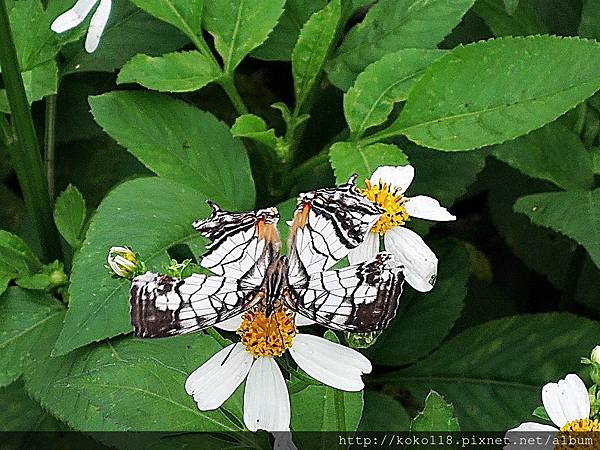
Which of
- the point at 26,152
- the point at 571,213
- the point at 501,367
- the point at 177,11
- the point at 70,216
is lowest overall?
the point at 501,367

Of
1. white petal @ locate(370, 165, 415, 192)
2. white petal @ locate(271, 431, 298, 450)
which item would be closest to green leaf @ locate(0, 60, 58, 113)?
white petal @ locate(370, 165, 415, 192)

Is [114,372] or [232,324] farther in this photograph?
[114,372]

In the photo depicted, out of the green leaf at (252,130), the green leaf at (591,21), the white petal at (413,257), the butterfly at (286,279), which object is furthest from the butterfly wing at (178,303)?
the green leaf at (591,21)

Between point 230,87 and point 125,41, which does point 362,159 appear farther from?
point 125,41

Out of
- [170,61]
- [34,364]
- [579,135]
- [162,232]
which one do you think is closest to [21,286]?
[34,364]

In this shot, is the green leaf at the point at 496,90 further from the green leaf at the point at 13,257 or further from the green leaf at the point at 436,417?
the green leaf at the point at 13,257

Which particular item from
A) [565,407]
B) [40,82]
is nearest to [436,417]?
[565,407]

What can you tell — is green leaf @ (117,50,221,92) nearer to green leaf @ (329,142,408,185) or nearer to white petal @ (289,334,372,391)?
green leaf @ (329,142,408,185)
